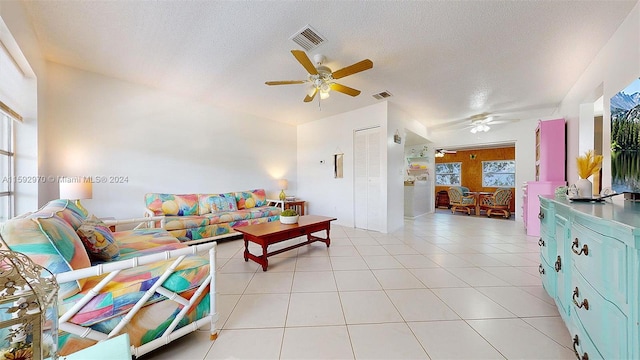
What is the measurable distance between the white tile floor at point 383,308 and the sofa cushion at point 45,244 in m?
0.71

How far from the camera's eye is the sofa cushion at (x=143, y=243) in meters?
1.82

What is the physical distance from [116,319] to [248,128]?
4236 mm

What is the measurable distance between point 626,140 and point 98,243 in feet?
13.1

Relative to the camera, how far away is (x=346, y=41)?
7.56ft

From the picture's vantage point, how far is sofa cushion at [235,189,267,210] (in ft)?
14.4

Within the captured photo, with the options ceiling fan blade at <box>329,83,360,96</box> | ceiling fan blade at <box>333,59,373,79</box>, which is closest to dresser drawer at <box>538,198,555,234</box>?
ceiling fan blade at <box>333,59,373,79</box>

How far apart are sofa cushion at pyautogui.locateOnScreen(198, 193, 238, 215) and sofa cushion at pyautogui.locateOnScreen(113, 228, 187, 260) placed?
1324 mm

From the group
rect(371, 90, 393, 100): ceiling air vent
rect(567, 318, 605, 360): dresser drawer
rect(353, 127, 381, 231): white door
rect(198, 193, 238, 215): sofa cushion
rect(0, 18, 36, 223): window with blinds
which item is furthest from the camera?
rect(353, 127, 381, 231): white door

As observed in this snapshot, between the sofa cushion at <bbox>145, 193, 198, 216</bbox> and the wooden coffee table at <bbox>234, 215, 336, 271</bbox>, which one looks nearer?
the wooden coffee table at <bbox>234, 215, 336, 271</bbox>

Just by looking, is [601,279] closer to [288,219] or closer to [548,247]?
[548,247]

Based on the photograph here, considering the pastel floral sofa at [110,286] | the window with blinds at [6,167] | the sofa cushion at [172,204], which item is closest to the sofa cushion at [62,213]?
the pastel floral sofa at [110,286]

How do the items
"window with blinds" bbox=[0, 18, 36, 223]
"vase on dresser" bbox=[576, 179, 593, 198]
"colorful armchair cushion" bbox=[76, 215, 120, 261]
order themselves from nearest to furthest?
"colorful armchair cushion" bbox=[76, 215, 120, 261] < "vase on dresser" bbox=[576, 179, 593, 198] < "window with blinds" bbox=[0, 18, 36, 223]

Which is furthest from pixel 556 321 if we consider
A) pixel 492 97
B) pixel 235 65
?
pixel 235 65

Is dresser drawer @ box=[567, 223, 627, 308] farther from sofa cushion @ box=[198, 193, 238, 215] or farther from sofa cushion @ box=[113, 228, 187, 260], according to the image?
sofa cushion @ box=[198, 193, 238, 215]
